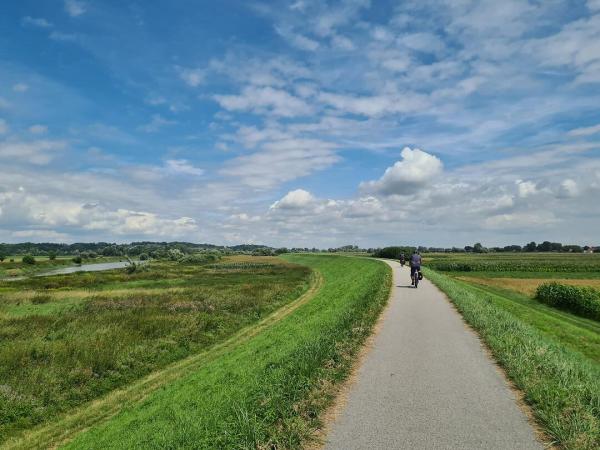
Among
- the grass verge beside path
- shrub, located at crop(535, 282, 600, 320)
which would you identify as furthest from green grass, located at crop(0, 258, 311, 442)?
shrub, located at crop(535, 282, 600, 320)

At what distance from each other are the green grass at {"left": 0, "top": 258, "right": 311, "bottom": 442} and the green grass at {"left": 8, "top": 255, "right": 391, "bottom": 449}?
3.45 metres

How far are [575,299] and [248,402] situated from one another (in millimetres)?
39259

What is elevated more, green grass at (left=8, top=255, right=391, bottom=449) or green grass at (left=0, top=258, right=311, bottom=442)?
green grass at (left=8, top=255, right=391, bottom=449)

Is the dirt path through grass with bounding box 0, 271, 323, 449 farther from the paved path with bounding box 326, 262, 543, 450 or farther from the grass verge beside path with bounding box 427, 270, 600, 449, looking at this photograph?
the grass verge beside path with bounding box 427, 270, 600, 449

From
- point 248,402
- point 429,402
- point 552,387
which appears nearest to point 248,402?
point 248,402

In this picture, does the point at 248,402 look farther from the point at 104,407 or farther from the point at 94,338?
the point at 94,338

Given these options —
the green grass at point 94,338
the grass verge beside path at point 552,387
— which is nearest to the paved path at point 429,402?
the grass verge beside path at point 552,387

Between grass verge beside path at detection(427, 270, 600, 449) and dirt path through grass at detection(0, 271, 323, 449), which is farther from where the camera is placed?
dirt path through grass at detection(0, 271, 323, 449)

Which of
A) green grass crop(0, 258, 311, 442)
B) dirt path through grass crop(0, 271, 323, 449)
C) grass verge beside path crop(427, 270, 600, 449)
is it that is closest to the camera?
grass verge beside path crop(427, 270, 600, 449)

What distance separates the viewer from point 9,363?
1859cm

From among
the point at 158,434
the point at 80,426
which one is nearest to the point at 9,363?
the point at 80,426

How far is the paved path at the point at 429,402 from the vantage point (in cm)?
672

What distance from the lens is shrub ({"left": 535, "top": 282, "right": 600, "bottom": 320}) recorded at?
116ft

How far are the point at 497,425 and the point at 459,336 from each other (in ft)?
23.1
